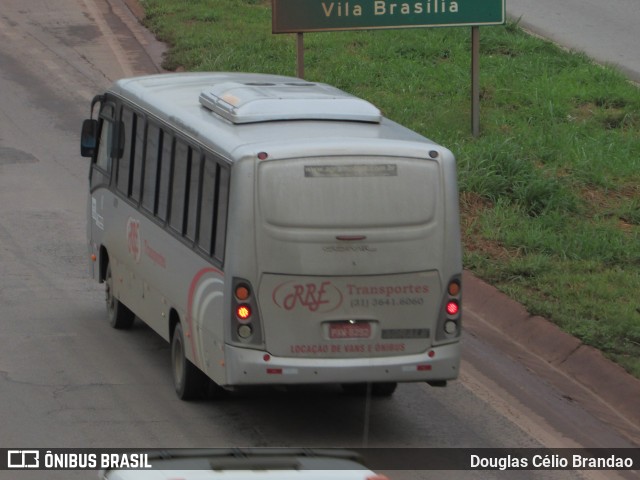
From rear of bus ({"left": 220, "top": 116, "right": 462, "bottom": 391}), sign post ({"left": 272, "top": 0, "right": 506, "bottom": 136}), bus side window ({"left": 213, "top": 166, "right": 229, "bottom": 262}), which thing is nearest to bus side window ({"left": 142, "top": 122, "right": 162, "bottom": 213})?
bus side window ({"left": 213, "top": 166, "right": 229, "bottom": 262})

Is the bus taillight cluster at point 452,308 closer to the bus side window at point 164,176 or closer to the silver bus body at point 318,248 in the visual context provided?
the silver bus body at point 318,248

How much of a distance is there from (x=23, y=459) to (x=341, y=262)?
2.87m

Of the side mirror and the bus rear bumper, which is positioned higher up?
the side mirror

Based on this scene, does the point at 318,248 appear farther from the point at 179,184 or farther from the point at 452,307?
the point at 179,184

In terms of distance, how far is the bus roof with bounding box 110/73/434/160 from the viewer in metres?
11.2

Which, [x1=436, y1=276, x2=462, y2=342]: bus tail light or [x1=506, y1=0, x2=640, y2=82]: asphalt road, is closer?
[x1=436, y1=276, x2=462, y2=342]: bus tail light

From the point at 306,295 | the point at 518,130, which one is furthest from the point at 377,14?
the point at 306,295

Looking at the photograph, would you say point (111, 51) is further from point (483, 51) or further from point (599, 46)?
point (599, 46)

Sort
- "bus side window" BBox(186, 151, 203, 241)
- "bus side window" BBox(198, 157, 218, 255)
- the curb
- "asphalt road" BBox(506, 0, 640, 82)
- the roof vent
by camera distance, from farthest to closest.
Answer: "asphalt road" BBox(506, 0, 640, 82) < the curb < "bus side window" BBox(186, 151, 203, 241) < the roof vent < "bus side window" BBox(198, 157, 218, 255)

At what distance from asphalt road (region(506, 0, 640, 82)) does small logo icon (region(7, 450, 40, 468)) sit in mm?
16055

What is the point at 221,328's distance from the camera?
437 inches

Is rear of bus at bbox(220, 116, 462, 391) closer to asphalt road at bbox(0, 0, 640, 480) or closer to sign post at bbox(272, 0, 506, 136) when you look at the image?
asphalt road at bbox(0, 0, 640, 480)

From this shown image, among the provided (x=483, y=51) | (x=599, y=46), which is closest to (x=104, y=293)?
(x=483, y=51)

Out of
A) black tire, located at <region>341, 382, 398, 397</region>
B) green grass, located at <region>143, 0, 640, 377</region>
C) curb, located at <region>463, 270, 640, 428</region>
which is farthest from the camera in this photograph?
green grass, located at <region>143, 0, 640, 377</region>
